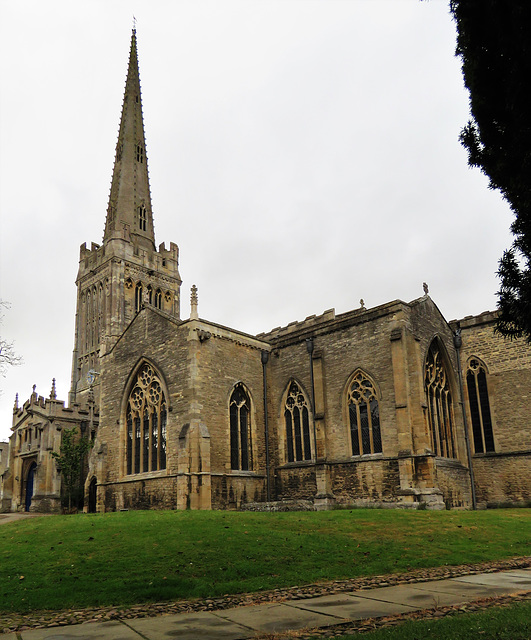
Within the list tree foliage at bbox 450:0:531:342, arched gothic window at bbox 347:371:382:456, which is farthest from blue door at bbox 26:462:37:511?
tree foliage at bbox 450:0:531:342

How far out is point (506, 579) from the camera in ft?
35.2

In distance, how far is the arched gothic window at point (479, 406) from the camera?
2880 cm

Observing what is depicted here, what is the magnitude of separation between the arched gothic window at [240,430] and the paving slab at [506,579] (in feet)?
58.0

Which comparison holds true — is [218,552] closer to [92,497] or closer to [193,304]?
[193,304]

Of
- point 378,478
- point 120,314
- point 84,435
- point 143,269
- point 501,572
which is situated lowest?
point 501,572

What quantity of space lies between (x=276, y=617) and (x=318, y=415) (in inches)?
776

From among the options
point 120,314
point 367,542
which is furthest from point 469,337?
point 120,314

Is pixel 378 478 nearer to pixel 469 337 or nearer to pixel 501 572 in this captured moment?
pixel 469 337

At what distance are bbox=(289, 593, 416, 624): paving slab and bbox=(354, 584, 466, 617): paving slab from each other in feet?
0.60

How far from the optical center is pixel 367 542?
14.6m

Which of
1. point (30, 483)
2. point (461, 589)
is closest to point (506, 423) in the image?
point (461, 589)

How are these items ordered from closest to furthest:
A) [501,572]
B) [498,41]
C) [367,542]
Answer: [498,41]
[501,572]
[367,542]

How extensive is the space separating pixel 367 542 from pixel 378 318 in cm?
1369

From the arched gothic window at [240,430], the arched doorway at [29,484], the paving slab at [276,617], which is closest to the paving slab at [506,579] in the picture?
the paving slab at [276,617]
